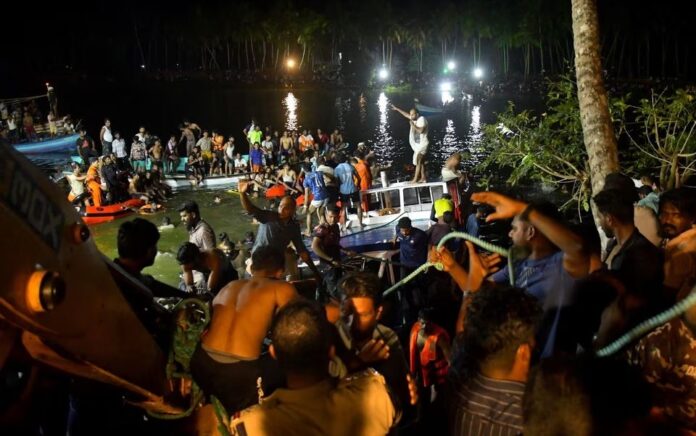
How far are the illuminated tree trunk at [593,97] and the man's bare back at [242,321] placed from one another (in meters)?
5.82

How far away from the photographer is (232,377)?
4.11 metres

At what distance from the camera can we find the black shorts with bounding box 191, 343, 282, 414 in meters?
4.05

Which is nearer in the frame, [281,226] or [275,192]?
[281,226]

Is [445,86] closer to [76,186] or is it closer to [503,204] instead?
[76,186]

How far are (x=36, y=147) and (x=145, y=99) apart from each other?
45611 millimetres

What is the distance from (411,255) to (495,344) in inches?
234

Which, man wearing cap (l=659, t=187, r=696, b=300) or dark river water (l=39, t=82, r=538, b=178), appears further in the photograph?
dark river water (l=39, t=82, r=538, b=178)

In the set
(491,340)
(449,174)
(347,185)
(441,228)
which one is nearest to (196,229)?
(441,228)

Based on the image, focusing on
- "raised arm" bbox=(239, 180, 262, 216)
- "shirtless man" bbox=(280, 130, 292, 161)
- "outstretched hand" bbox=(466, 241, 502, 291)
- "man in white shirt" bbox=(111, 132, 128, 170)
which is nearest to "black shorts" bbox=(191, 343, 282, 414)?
"outstretched hand" bbox=(466, 241, 502, 291)

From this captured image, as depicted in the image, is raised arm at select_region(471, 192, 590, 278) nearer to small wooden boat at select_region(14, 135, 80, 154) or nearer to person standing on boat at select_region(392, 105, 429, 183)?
person standing on boat at select_region(392, 105, 429, 183)

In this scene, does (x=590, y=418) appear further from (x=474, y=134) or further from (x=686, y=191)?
(x=474, y=134)

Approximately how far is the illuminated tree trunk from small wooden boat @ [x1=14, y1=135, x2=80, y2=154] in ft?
94.2

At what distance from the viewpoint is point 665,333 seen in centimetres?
327

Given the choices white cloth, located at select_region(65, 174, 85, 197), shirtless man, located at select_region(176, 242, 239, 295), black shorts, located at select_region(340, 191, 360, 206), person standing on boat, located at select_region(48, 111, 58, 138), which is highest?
person standing on boat, located at select_region(48, 111, 58, 138)
